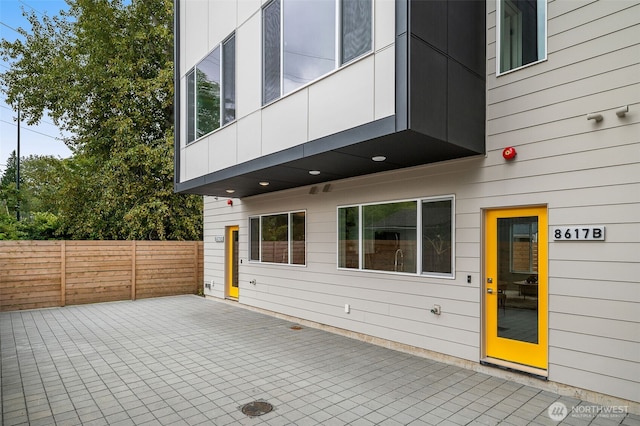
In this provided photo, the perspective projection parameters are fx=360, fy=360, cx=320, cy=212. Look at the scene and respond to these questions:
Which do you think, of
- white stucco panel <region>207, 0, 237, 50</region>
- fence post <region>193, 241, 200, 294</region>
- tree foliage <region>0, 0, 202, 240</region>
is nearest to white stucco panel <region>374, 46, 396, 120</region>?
white stucco panel <region>207, 0, 237, 50</region>

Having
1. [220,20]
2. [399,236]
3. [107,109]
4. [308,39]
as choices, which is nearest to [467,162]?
[399,236]

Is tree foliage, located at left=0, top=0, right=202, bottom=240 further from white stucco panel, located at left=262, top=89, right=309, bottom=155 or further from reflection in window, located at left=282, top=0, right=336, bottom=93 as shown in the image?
reflection in window, located at left=282, top=0, right=336, bottom=93

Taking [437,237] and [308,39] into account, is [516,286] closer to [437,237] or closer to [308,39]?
[437,237]

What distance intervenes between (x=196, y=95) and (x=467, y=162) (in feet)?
19.7

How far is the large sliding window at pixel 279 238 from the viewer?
696 cm

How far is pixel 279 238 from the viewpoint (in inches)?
295

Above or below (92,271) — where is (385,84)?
above

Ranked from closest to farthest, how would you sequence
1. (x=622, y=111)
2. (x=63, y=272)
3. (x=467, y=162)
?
(x=622, y=111) → (x=467, y=162) → (x=63, y=272)

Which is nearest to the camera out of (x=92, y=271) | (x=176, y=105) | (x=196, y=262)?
(x=176, y=105)

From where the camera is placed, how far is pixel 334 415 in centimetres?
318

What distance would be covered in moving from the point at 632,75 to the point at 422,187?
2.33 metres

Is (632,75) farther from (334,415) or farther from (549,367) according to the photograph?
(334,415)

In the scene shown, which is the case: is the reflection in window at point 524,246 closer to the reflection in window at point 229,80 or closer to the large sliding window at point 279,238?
the large sliding window at point 279,238

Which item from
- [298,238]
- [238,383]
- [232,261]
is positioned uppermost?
[298,238]
